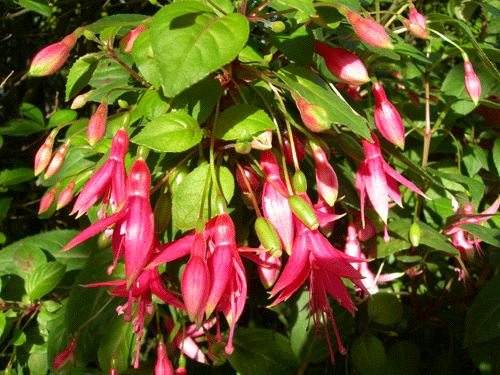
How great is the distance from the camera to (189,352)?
73 cm

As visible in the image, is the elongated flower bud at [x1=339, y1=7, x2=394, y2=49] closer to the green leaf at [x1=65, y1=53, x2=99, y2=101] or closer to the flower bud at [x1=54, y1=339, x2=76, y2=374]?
the green leaf at [x1=65, y1=53, x2=99, y2=101]

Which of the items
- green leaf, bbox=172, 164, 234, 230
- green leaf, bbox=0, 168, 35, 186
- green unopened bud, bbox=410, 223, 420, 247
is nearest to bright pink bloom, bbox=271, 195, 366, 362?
green leaf, bbox=172, 164, 234, 230

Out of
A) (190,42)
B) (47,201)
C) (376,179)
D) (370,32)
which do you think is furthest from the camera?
(47,201)

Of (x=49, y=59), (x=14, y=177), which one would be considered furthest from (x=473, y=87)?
(x=14, y=177)

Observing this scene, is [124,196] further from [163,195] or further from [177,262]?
[177,262]

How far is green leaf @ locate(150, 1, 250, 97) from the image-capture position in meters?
0.30

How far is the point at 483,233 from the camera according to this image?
65cm

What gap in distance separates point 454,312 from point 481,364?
16cm

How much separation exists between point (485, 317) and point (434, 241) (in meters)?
0.15

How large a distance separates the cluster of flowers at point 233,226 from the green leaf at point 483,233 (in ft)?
0.64

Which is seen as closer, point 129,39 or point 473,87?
point 129,39

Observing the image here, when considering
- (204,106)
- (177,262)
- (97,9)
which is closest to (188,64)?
(204,106)

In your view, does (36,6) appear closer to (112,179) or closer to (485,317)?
(112,179)

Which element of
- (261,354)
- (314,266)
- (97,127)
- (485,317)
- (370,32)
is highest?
(370,32)
